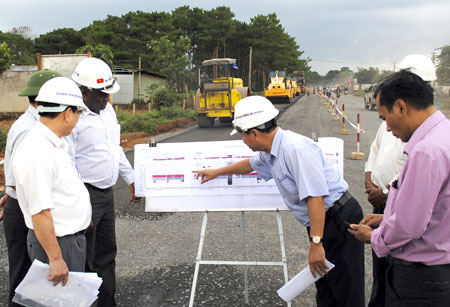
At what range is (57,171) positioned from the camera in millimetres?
2156

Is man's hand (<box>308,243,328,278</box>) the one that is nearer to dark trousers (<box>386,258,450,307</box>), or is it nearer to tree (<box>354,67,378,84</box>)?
dark trousers (<box>386,258,450,307</box>)

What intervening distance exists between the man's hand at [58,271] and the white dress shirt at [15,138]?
903mm

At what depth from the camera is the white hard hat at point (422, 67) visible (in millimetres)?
2705

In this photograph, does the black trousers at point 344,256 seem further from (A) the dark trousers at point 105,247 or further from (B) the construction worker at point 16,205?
(B) the construction worker at point 16,205

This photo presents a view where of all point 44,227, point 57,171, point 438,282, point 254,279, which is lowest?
point 254,279

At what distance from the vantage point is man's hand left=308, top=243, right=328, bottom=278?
2.43 meters

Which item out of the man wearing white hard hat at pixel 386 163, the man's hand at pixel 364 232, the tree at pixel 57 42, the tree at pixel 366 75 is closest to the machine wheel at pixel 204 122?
the man wearing white hard hat at pixel 386 163

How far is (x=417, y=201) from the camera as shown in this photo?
63.3 inches

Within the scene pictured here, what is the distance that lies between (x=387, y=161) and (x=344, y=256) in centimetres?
82

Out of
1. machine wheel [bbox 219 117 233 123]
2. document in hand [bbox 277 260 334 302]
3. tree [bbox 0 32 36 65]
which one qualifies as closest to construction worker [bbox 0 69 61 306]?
document in hand [bbox 277 260 334 302]

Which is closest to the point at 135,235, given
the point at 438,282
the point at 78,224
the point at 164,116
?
the point at 78,224

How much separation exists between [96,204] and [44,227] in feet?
3.42

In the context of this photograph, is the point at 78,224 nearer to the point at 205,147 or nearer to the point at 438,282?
the point at 205,147

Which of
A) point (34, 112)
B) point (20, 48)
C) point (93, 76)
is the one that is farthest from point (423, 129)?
point (20, 48)
